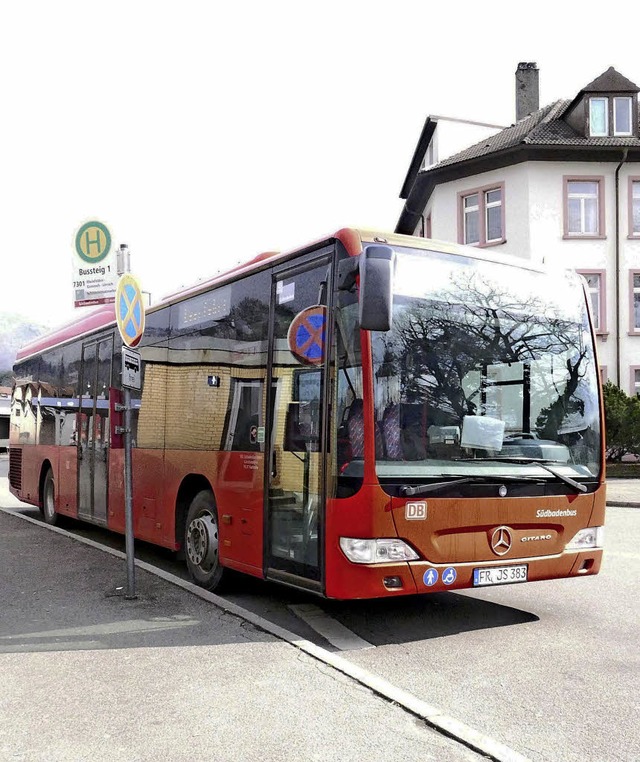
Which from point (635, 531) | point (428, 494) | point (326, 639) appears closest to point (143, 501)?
point (326, 639)

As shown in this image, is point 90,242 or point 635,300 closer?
point 90,242

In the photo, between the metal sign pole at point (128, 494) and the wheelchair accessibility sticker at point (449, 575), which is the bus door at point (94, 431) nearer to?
the metal sign pole at point (128, 494)

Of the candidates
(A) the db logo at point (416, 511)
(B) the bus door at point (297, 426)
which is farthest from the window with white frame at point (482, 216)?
(A) the db logo at point (416, 511)

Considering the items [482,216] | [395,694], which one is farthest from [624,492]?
[395,694]

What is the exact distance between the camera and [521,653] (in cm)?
613

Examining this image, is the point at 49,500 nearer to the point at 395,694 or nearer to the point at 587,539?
the point at 587,539

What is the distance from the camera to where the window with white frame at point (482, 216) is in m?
31.3

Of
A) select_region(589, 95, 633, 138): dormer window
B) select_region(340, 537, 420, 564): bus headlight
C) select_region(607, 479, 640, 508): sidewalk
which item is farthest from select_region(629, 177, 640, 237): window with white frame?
select_region(340, 537, 420, 564): bus headlight

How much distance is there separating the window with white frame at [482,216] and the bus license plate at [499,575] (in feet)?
82.9

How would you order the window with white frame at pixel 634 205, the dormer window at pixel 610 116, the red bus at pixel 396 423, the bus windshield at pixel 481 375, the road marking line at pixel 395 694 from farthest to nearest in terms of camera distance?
the dormer window at pixel 610 116 < the window with white frame at pixel 634 205 < the bus windshield at pixel 481 375 < the red bus at pixel 396 423 < the road marking line at pixel 395 694

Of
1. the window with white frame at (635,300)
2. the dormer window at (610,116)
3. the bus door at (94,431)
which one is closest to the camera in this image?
the bus door at (94,431)

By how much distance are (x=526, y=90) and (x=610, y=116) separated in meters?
7.68

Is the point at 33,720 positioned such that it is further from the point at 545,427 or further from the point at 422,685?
the point at 545,427

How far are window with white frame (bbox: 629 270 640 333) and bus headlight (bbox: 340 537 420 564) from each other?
2597 cm
